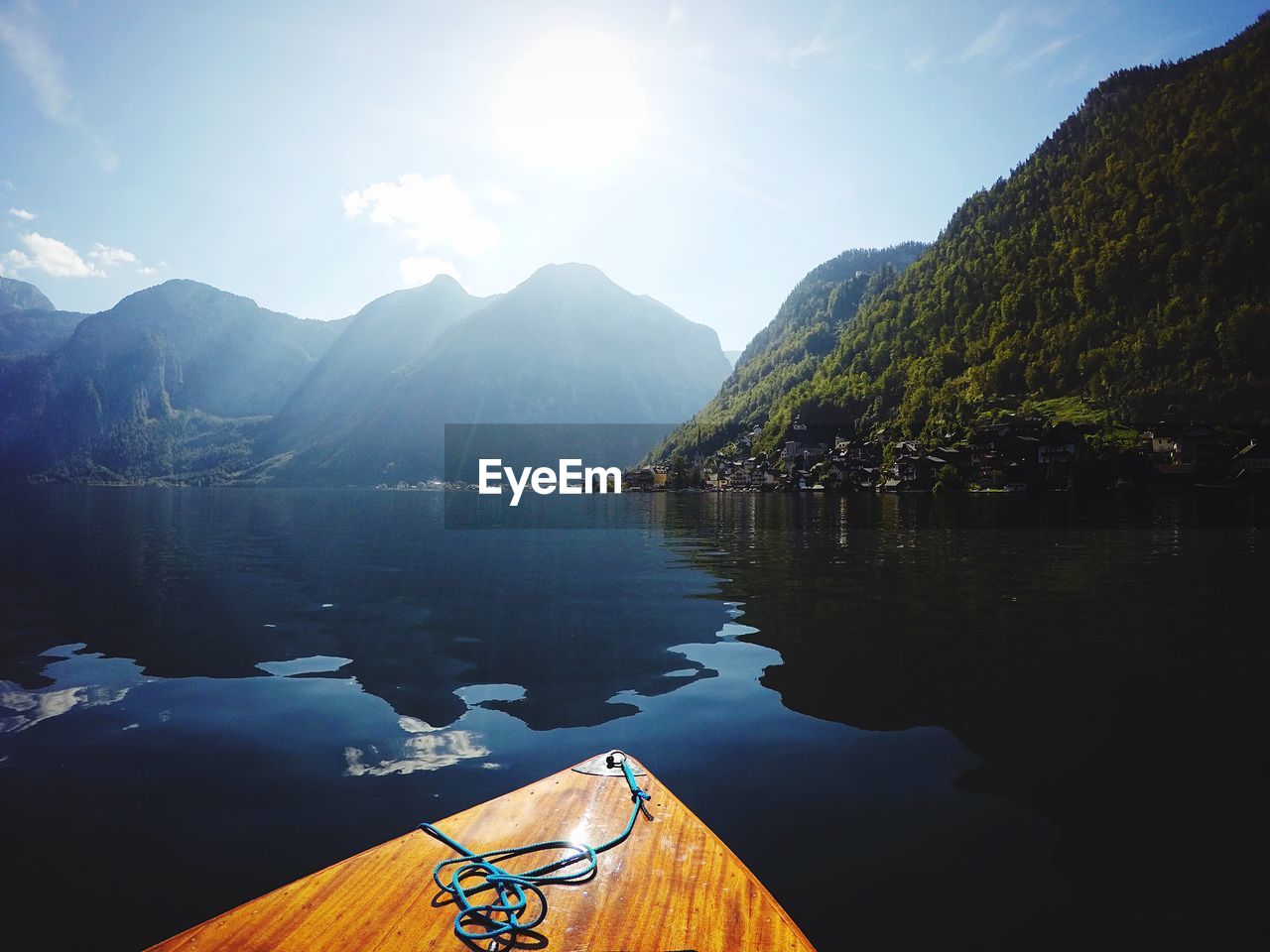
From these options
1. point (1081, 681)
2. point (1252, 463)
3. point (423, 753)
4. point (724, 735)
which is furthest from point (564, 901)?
point (1252, 463)

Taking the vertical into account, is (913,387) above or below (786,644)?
above

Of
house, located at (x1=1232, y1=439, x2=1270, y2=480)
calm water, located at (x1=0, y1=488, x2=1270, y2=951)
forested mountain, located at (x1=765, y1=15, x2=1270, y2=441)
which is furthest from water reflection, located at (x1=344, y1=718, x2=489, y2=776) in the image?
forested mountain, located at (x1=765, y1=15, x2=1270, y2=441)

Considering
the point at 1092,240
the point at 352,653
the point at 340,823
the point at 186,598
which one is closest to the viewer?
the point at 340,823

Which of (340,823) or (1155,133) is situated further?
(1155,133)

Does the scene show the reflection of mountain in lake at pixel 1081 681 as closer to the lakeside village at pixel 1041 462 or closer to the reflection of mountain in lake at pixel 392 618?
the reflection of mountain in lake at pixel 392 618

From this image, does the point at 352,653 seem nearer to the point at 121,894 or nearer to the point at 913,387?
Result: the point at 121,894

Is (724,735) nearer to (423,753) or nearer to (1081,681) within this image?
(423,753)

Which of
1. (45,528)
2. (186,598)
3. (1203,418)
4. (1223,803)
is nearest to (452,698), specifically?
(1223,803)
